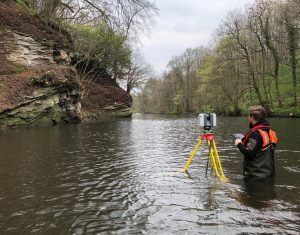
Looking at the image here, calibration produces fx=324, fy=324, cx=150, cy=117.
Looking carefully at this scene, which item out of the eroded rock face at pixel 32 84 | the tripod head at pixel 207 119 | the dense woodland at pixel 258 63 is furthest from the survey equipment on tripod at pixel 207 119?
the dense woodland at pixel 258 63

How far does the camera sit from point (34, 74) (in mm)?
26750

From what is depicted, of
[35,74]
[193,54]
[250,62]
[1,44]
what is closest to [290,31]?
[250,62]

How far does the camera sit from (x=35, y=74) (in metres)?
26.8

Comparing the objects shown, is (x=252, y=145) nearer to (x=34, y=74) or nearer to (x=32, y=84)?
(x=32, y=84)

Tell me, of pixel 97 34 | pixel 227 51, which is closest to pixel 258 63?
pixel 227 51

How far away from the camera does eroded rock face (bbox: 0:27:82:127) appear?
79.4 feet

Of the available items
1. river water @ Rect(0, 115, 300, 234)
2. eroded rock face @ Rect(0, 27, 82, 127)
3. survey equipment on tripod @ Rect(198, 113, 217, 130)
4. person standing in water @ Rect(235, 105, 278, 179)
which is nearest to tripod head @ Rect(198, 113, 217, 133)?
survey equipment on tripod @ Rect(198, 113, 217, 130)

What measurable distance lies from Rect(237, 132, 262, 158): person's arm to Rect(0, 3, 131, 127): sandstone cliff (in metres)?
20.2

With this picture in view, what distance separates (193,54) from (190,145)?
64707 millimetres

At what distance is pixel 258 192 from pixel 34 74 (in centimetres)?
2388

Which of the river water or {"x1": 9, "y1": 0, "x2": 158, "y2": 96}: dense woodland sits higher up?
{"x1": 9, "y1": 0, "x2": 158, "y2": 96}: dense woodland

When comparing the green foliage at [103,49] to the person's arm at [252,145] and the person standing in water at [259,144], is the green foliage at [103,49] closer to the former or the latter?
the person standing in water at [259,144]

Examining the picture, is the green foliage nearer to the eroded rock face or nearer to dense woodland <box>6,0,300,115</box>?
dense woodland <box>6,0,300,115</box>

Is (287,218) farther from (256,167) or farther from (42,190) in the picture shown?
(42,190)
